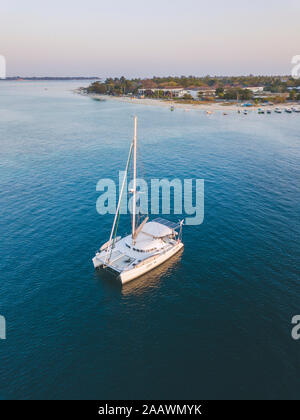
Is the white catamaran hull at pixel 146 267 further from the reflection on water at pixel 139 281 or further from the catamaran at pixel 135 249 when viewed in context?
the reflection on water at pixel 139 281

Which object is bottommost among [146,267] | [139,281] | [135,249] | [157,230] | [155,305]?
[155,305]

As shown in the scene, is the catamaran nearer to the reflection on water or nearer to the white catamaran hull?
the white catamaran hull

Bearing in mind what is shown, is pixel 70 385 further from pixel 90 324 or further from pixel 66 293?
pixel 66 293

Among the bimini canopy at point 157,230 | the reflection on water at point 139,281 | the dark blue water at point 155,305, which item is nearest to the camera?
the dark blue water at point 155,305

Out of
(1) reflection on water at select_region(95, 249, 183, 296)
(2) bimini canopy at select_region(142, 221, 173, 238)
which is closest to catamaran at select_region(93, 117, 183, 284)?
(2) bimini canopy at select_region(142, 221, 173, 238)

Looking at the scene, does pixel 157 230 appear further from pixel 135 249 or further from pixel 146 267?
pixel 146 267

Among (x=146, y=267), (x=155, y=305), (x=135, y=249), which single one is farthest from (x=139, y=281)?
(x=135, y=249)

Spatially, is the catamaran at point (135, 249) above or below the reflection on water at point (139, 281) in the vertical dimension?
above

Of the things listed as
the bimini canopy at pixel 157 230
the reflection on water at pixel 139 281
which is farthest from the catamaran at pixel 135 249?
the reflection on water at pixel 139 281
